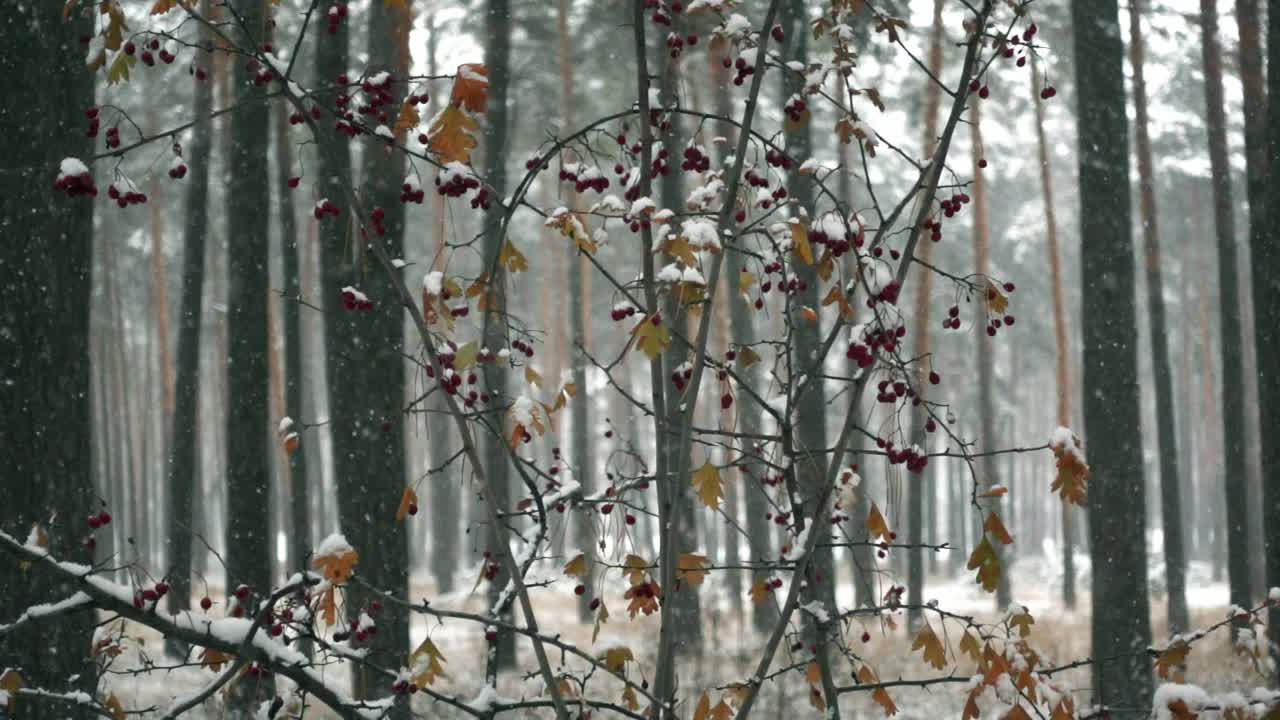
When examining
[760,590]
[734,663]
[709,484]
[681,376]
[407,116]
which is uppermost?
[407,116]

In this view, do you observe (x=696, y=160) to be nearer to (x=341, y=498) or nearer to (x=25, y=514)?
(x=25, y=514)

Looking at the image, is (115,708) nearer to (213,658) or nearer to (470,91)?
(213,658)

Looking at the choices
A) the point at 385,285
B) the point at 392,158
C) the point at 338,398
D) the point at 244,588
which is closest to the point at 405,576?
the point at 338,398

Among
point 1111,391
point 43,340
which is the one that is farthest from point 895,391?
point 1111,391

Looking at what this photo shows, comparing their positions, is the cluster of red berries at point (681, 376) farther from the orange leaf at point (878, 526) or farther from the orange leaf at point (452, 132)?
the orange leaf at point (452, 132)

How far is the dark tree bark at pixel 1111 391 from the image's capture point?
8.56 m

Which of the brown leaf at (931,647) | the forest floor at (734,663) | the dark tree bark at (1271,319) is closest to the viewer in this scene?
the brown leaf at (931,647)

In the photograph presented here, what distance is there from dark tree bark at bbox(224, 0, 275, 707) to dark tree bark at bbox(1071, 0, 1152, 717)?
666cm

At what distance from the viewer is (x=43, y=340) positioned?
5.12 meters

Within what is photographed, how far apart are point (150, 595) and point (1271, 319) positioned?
22.0 ft

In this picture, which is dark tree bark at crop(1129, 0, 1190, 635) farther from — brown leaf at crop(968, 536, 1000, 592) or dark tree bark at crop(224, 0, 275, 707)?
brown leaf at crop(968, 536, 1000, 592)

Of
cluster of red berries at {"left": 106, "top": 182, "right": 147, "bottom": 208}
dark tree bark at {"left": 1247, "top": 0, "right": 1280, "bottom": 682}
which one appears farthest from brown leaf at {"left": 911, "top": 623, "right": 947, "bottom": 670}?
dark tree bark at {"left": 1247, "top": 0, "right": 1280, "bottom": 682}

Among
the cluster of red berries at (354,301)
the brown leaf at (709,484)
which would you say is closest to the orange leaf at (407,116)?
the cluster of red berries at (354,301)

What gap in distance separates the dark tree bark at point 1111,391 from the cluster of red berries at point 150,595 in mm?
7339
